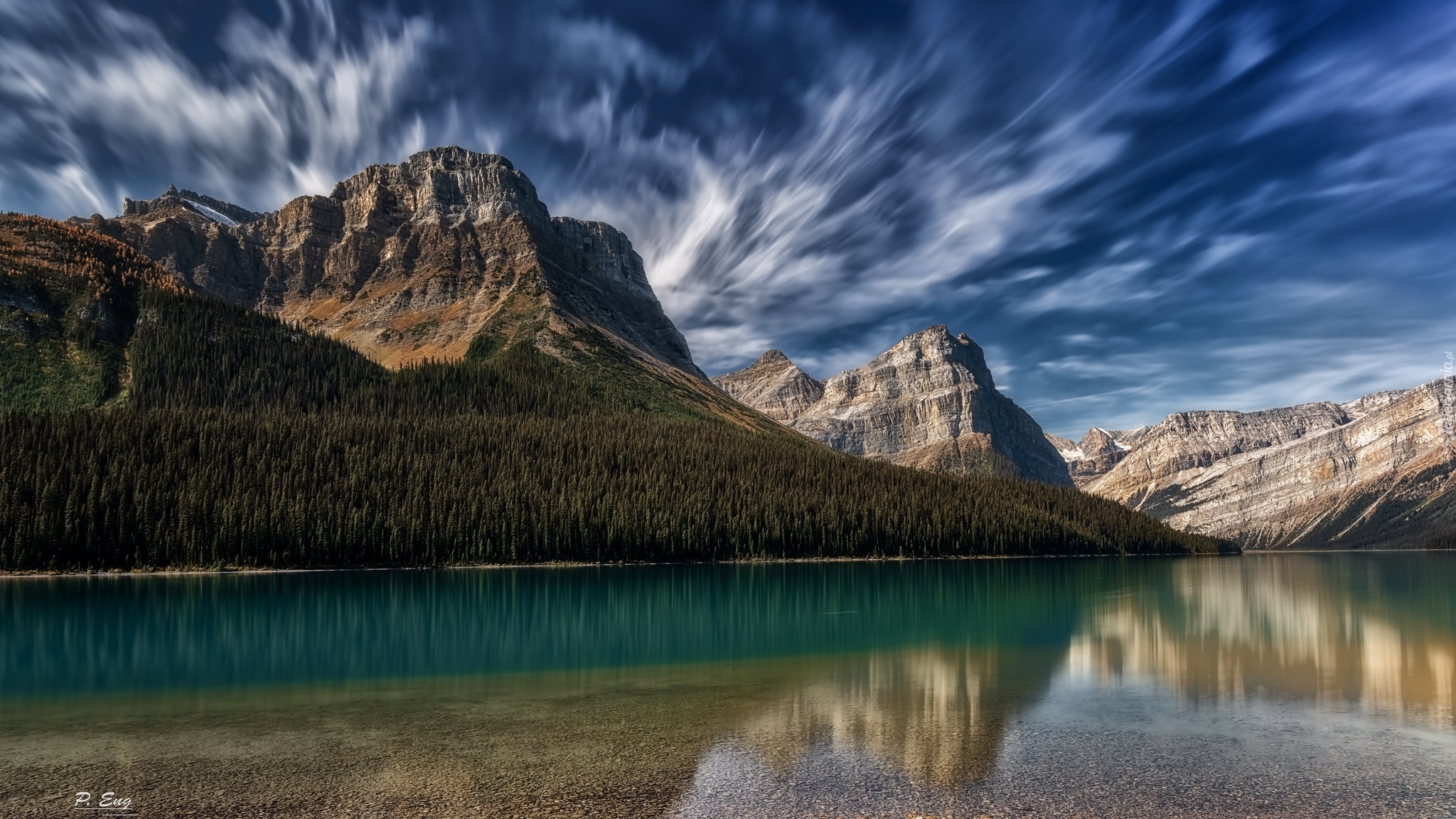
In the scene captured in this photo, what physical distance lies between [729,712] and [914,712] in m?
6.60

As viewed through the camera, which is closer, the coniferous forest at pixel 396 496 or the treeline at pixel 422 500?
the treeline at pixel 422 500

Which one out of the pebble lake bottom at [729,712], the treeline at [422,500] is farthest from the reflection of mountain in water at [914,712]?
the treeline at [422,500]

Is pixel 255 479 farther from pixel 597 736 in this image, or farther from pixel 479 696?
pixel 597 736

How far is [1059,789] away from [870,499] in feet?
536

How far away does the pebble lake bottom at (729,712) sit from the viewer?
752 inches

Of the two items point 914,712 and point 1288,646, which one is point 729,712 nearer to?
point 914,712

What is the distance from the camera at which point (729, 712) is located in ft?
94.5

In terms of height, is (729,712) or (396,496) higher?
(396,496)

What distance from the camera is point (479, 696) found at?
3278 centimetres
